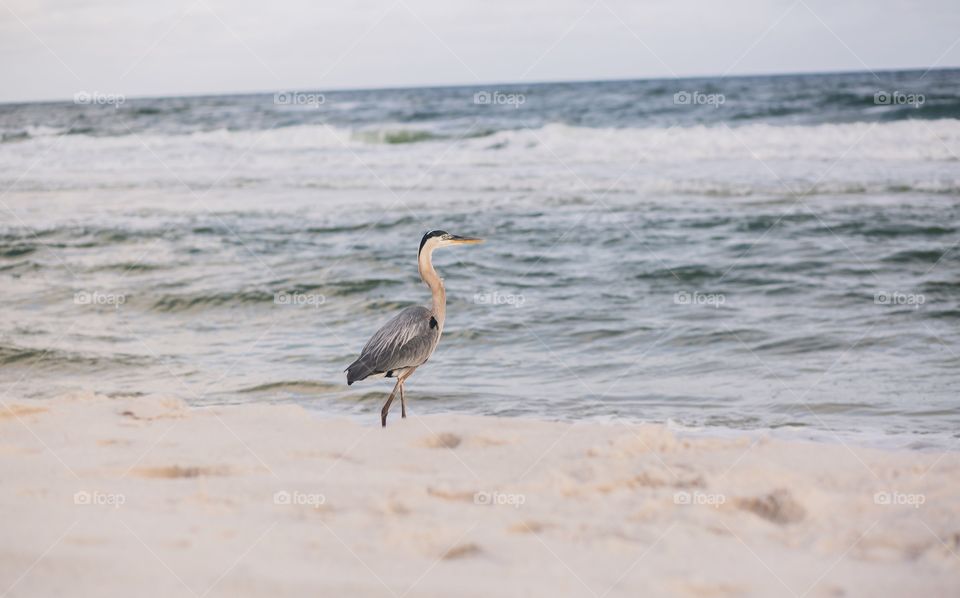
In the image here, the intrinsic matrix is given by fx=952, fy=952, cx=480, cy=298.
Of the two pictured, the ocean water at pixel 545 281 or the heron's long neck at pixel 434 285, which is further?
the ocean water at pixel 545 281

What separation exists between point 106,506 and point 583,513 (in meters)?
2.33

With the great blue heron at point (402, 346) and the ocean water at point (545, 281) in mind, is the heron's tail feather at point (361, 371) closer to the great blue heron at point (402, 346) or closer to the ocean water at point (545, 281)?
the great blue heron at point (402, 346)

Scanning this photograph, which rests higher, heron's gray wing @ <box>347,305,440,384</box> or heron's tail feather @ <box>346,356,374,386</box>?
heron's gray wing @ <box>347,305,440,384</box>

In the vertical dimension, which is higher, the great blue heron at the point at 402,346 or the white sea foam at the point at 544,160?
the white sea foam at the point at 544,160

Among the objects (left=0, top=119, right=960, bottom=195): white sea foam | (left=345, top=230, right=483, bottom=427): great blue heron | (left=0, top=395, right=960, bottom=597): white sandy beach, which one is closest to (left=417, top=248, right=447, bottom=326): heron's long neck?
(left=345, top=230, right=483, bottom=427): great blue heron

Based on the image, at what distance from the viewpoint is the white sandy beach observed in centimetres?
389

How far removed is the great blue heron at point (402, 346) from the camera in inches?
261

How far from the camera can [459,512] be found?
4645mm

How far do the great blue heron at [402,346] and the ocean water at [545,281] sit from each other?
758 millimetres

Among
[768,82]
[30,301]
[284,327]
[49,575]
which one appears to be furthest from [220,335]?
[768,82]

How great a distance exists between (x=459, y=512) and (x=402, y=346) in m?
2.25

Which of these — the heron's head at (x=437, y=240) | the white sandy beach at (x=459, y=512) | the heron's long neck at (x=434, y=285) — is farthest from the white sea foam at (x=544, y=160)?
the white sandy beach at (x=459, y=512)

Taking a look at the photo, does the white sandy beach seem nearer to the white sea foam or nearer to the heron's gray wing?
the heron's gray wing

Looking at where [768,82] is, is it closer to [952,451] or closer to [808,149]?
[808,149]
